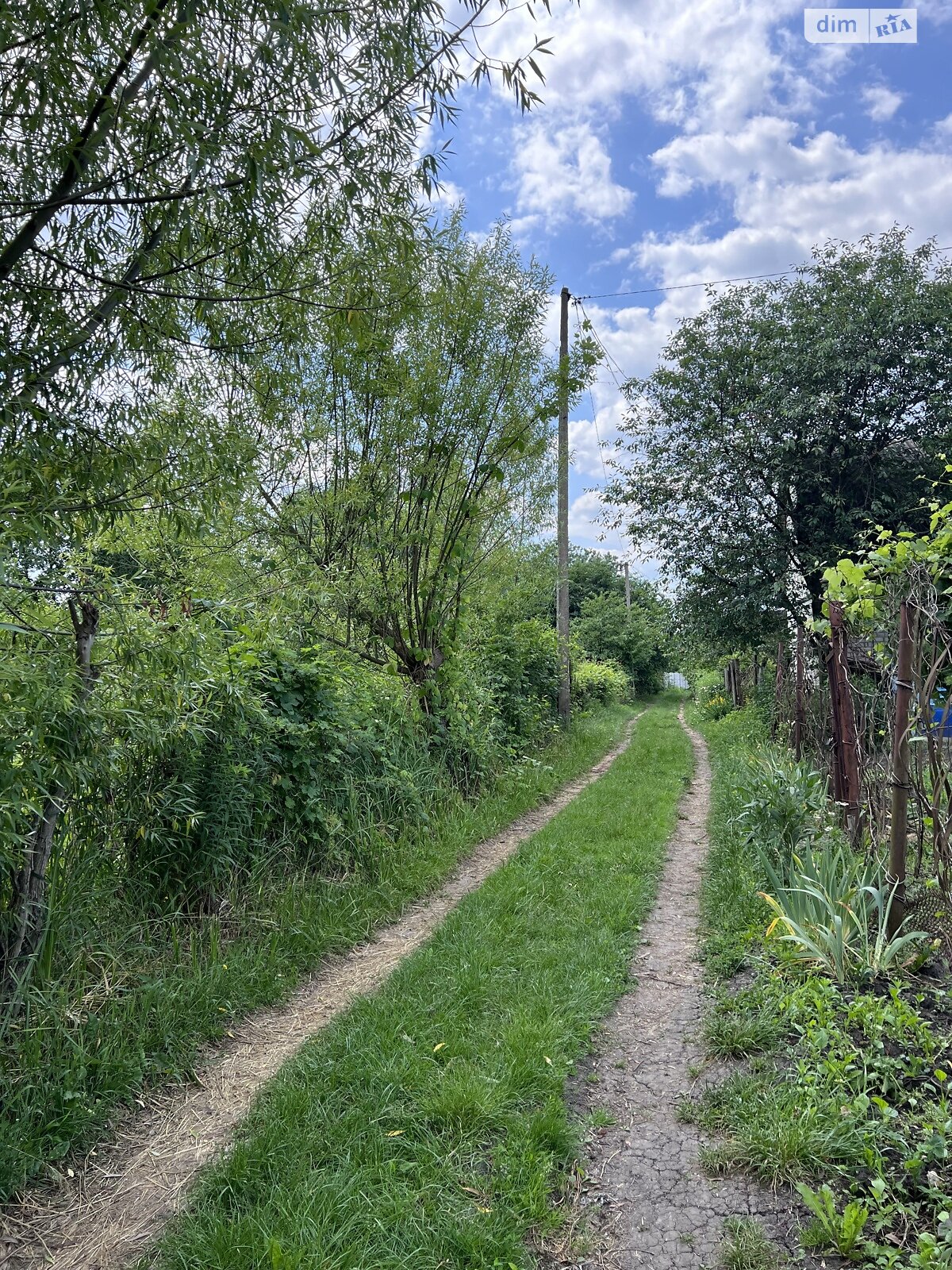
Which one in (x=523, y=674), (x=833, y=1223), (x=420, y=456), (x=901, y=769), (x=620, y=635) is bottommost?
(x=833, y=1223)

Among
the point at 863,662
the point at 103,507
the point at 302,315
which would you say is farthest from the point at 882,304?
the point at 103,507

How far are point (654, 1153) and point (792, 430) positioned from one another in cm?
1057

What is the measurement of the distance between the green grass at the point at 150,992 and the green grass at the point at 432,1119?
0.54 m

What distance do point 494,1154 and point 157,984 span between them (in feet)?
5.62

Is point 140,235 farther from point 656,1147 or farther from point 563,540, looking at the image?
point 563,540

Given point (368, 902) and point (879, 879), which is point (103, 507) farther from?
point (879, 879)

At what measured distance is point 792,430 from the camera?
10719mm

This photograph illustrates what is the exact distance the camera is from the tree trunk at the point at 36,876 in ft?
8.95

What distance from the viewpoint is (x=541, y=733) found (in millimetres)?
11586

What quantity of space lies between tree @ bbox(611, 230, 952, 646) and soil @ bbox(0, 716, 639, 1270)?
29.4ft

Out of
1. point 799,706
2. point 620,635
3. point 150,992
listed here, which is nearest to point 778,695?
point 799,706

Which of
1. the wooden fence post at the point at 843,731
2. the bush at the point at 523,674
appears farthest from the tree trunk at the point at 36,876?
the bush at the point at 523,674

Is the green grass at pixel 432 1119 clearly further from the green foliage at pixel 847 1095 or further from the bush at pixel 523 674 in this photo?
the bush at pixel 523 674

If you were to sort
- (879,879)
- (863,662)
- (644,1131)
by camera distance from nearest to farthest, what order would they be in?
1. (644,1131)
2. (879,879)
3. (863,662)
